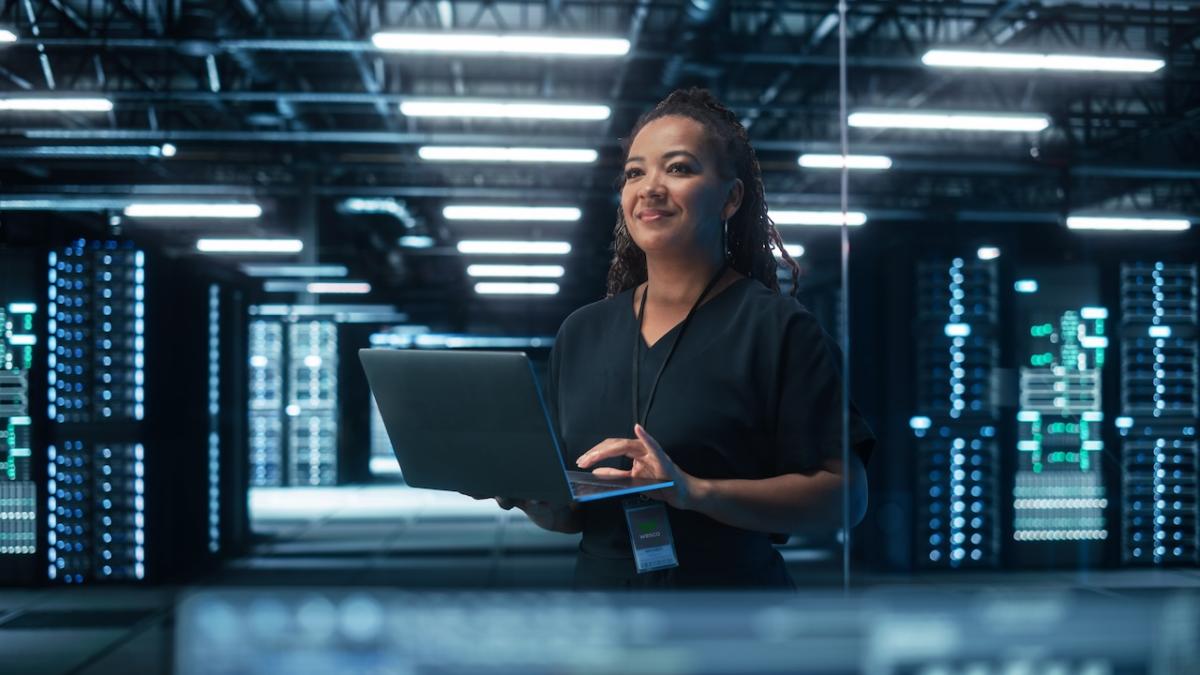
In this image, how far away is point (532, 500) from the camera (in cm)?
92

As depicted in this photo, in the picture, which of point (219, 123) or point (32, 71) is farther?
point (219, 123)

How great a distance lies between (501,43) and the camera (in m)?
4.88

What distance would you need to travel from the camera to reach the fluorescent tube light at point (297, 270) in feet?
19.2

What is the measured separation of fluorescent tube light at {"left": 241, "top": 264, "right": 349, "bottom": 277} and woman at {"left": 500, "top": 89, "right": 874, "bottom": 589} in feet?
16.4

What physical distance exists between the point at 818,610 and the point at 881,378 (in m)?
5.80

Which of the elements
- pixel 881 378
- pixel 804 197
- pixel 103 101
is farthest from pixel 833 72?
pixel 103 101

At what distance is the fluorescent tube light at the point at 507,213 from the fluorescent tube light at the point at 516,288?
2.44 ft

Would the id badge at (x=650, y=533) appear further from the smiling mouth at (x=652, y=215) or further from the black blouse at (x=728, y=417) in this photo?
the smiling mouth at (x=652, y=215)

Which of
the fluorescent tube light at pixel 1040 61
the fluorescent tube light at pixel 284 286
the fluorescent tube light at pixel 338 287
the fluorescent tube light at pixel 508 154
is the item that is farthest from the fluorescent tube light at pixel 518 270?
the fluorescent tube light at pixel 1040 61

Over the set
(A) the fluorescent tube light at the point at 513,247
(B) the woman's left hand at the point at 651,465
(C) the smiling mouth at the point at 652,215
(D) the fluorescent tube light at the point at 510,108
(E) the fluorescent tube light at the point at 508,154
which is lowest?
(B) the woman's left hand at the point at 651,465

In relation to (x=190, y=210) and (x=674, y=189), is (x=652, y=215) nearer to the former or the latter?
(x=674, y=189)

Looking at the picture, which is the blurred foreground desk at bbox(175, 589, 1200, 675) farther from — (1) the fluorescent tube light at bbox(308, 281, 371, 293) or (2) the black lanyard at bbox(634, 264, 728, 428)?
(1) the fluorescent tube light at bbox(308, 281, 371, 293)

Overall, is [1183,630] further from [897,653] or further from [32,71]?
[32,71]

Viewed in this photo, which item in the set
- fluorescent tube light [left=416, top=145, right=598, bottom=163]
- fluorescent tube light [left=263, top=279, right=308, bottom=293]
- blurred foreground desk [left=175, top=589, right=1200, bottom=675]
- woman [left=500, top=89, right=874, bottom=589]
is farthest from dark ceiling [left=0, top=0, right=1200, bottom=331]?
blurred foreground desk [left=175, top=589, right=1200, bottom=675]
